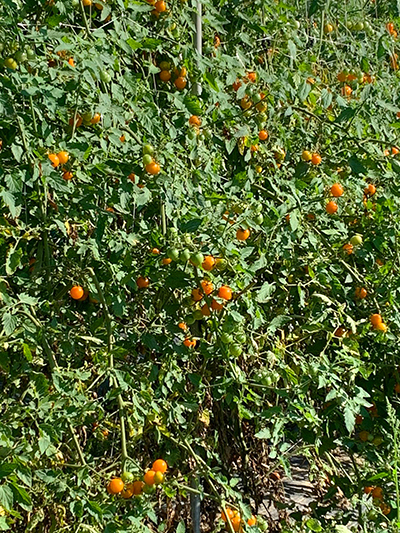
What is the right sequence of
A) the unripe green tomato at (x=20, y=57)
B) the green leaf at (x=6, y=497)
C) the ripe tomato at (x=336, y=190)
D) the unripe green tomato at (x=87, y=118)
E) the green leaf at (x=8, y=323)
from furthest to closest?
the ripe tomato at (x=336, y=190)
the unripe green tomato at (x=87, y=118)
the unripe green tomato at (x=20, y=57)
the green leaf at (x=8, y=323)
the green leaf at (x=6, y=497)

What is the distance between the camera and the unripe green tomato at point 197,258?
5.34ft

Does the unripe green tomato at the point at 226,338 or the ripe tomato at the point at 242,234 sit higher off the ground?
the ripe tomato at the point at 242,234

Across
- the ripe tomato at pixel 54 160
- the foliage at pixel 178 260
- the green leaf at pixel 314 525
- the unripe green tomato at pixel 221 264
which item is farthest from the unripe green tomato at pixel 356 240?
the ripe tomato at pixel 54 160

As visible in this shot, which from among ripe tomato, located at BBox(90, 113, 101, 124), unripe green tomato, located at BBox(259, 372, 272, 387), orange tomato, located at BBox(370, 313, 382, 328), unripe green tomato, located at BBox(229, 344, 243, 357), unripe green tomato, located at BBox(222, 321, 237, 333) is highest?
ripe tomato, located at BBox(90, 113, 101, 124)

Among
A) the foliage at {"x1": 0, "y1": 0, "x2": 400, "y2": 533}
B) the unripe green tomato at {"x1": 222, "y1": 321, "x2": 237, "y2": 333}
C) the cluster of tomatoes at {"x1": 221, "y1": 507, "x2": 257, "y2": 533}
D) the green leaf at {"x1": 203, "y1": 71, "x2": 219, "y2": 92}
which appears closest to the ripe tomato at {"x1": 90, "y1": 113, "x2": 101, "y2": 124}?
the foliage at {"x1": 0, "y1": 0, "x2": 400, "y2": 533}

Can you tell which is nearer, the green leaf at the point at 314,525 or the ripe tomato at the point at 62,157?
the ripe tomato at the point at 62,157

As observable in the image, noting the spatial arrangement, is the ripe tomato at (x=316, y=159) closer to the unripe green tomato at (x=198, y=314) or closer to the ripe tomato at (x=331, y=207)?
the ripe tomato at (x=331, y=207)

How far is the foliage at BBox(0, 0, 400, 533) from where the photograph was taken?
1.62 m

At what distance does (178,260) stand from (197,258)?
0.10m

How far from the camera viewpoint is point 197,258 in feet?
5.34

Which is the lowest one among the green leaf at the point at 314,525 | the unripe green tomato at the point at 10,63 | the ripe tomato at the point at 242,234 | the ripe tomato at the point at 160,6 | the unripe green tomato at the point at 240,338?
the green leaf at the point at 314,525

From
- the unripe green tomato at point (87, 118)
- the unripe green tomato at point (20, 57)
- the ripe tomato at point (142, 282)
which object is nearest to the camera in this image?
the unripe green tomato at point (20, 57)

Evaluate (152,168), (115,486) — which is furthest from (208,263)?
(115,486)

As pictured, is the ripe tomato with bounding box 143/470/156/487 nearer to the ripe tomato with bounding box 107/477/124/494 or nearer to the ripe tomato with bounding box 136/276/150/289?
the ripe tomato with bounding box 107/477/124/494
